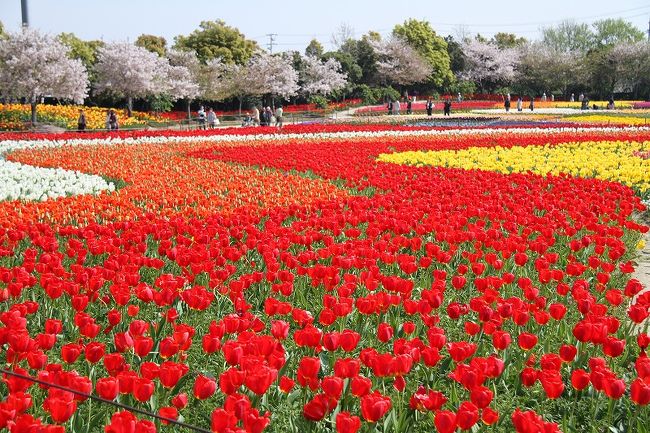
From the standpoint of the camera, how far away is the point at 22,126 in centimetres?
3045

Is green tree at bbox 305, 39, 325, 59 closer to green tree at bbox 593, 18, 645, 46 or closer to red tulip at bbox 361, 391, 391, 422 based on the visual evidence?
green tree at bbox 593, 18, 645, 46

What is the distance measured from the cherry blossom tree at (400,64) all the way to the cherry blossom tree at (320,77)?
8322 millimetres

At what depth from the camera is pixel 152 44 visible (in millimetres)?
59094

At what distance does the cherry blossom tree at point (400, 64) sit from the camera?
214 ft

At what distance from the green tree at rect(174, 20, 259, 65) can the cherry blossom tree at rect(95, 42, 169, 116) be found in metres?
15.3

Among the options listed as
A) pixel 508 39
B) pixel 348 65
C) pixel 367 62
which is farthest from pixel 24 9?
pixel 508 39

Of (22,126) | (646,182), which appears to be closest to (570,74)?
(22,126)

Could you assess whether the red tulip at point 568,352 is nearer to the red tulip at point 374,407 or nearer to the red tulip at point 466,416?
the red tulip at point 466,416

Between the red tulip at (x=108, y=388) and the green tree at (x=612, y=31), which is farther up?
the green tree at (x=612, y=31)

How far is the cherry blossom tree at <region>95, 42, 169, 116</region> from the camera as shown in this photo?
4209 centimetres

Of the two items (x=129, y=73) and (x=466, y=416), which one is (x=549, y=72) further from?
(x=466, y=416)

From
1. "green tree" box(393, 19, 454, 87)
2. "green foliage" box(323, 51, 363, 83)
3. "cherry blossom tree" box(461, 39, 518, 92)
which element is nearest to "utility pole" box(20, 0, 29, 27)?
"green foliage" box(323, 51, 363, 83)

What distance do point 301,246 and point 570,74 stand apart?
6840 centimetres

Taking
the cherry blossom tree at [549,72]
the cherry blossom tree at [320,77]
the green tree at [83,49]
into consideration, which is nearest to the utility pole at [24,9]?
the green tree at [83,49]
